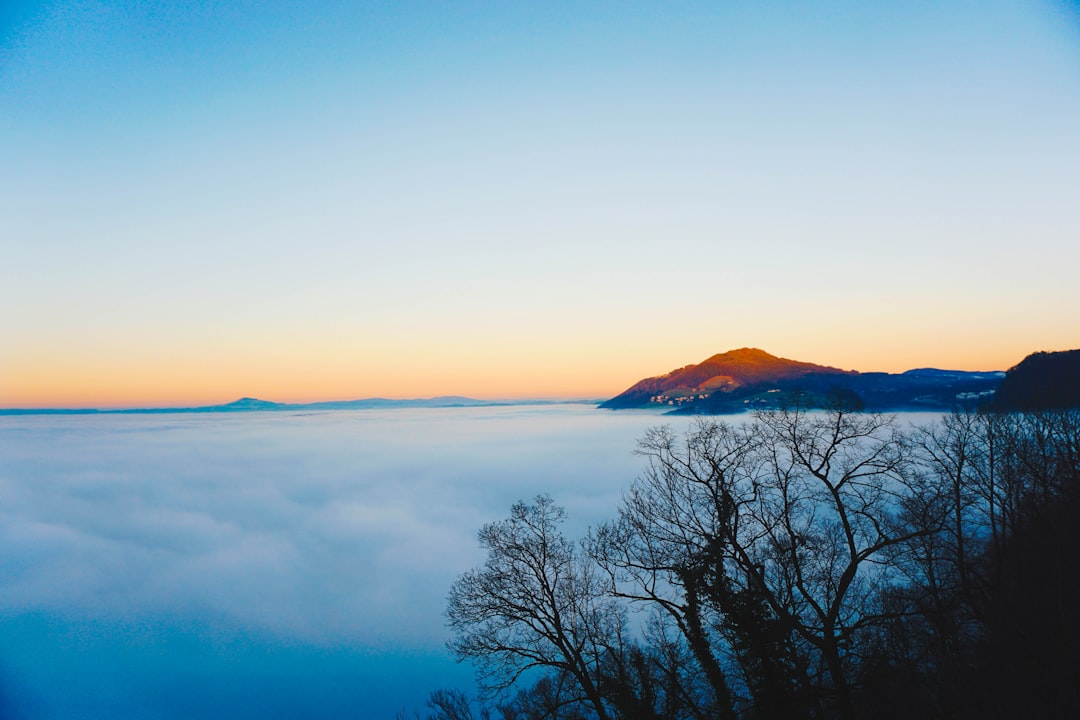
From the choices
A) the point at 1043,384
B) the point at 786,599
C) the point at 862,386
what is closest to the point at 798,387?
the point at 786,599

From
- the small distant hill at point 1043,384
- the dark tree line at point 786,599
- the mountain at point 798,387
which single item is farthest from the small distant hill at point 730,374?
the dark tree line at point 786,599

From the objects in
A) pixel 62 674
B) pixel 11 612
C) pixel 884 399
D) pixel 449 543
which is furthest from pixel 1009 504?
pixel 11 612

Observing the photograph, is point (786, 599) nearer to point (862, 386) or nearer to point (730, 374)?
point (862, 386)

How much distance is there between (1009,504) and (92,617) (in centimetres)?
10770

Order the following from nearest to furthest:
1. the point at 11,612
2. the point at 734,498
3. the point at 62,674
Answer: the point at 734,498 < the point at 62,674 < the point at 11,612

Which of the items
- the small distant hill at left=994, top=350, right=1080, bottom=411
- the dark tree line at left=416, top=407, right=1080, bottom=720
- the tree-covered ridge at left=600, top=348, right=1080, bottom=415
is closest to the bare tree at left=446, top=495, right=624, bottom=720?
the dark tree line at left=416, top=407, right=1080, bottom=720

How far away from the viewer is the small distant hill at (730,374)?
133 metres

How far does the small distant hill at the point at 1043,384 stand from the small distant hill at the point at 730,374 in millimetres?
82297

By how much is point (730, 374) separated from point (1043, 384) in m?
130

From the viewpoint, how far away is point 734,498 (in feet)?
45.4

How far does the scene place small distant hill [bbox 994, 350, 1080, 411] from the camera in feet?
83.0

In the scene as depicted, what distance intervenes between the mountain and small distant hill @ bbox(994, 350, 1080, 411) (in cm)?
164

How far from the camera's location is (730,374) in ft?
508

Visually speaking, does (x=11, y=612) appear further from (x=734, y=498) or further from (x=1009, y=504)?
(x=1009, y=504)
